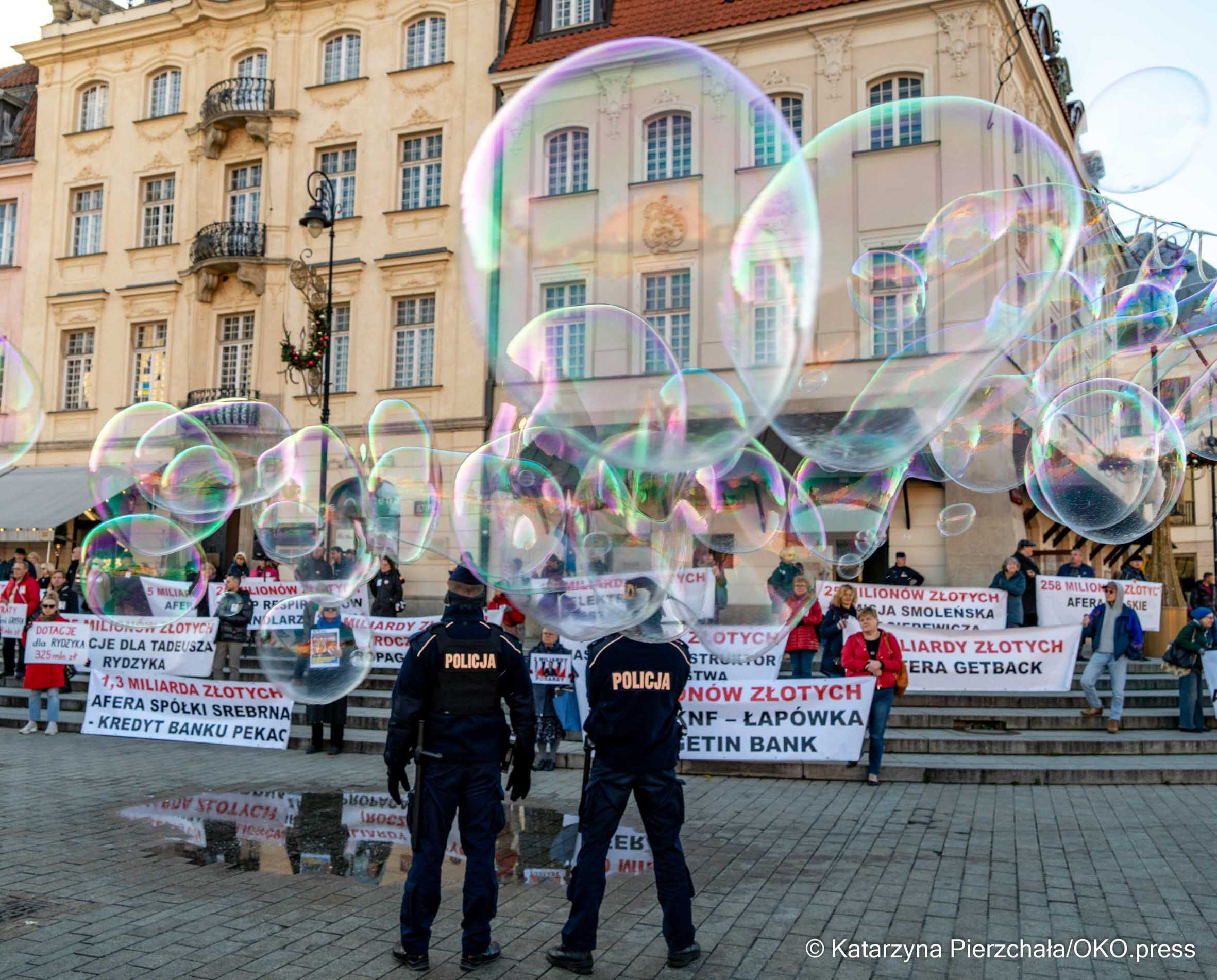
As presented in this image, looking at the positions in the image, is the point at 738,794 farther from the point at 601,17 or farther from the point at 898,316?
the point at 601,17

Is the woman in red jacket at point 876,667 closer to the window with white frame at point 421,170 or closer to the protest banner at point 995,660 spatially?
the protest banner at point 995,660

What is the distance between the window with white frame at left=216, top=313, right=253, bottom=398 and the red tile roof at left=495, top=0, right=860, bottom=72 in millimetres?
8835

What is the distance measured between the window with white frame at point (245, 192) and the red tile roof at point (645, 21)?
694 cm

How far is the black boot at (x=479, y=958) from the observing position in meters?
5.10

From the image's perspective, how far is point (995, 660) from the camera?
13.3 meters

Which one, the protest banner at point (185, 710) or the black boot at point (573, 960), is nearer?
the black boot at point (573, 960)

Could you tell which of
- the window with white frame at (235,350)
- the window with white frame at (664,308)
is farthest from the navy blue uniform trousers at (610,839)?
the window with white frame at (235,350)

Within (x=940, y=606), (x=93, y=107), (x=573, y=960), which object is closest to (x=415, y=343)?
(x=93, y=107)

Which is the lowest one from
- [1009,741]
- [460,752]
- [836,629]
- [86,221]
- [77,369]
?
[1009,741]

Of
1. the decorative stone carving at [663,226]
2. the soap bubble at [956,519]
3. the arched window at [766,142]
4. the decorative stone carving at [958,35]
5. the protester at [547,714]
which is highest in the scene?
the decorative stone carving at [958,35]

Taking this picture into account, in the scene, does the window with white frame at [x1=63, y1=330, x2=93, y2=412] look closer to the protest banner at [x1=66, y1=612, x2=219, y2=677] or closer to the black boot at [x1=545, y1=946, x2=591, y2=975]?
the protest banner at [x1=66, y1=612, x2=219, y2=677]

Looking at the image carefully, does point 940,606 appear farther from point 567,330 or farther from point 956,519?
point 567,330

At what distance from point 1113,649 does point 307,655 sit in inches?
344

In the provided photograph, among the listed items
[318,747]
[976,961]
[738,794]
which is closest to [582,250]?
[976,961]
